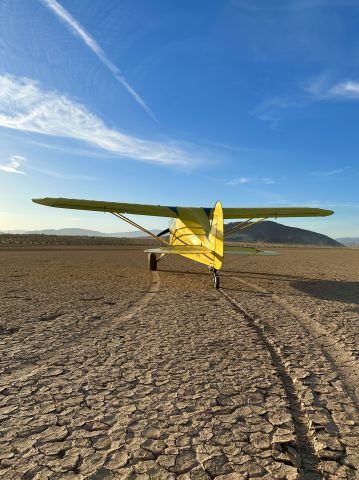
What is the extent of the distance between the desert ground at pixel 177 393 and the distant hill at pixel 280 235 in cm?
15297

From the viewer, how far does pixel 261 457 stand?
2.33 metres

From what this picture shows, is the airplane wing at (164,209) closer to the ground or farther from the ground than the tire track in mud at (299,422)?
farther from the ground

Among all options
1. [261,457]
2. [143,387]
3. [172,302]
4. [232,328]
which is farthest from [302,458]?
[172,302]

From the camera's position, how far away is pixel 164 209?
14.7m

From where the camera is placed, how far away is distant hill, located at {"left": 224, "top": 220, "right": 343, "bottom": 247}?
164 m

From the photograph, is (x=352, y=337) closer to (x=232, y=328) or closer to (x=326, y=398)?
(x=232, y=328)

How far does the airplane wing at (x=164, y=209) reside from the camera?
1284 cm

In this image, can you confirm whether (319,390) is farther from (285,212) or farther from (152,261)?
(285,212)

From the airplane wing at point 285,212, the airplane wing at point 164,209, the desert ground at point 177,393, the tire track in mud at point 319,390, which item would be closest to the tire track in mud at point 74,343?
the desert ground at point 177,393

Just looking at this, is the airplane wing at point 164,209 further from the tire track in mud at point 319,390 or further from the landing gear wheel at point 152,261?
the tire track in mud at point 319,390

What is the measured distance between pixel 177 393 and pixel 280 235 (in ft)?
591

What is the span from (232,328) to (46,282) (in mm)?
6567

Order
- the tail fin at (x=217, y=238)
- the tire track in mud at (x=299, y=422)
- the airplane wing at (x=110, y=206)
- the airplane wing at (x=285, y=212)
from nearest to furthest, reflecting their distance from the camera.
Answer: the tire track in mud at (x=299, y=422)
the tail fin at (x=217, y=238)
the airplane wing at (x=110, y=206)
the airplane wing at (x=285, y=212)

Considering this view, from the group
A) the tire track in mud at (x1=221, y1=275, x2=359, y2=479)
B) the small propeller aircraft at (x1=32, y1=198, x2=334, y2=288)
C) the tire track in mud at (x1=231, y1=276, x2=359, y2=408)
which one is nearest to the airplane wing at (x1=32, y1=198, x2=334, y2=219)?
the small propeller aircraft at (x1=32, y1=198, x2=334, y2=288)
